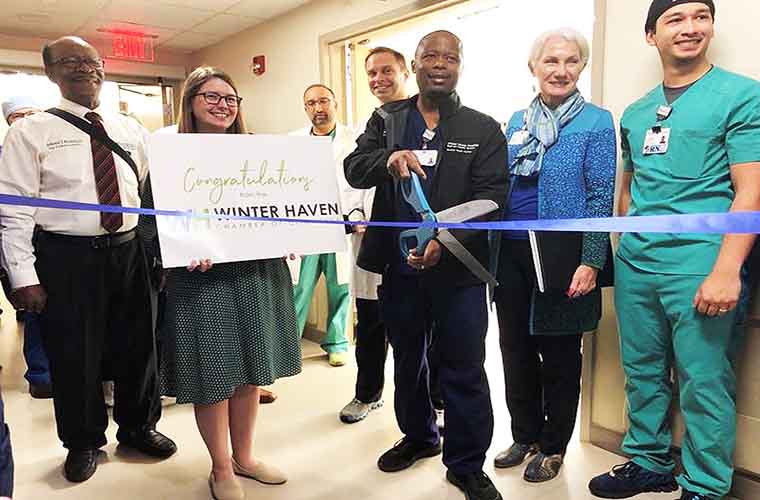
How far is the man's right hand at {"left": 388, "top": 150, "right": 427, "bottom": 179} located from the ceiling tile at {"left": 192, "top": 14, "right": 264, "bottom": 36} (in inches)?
110

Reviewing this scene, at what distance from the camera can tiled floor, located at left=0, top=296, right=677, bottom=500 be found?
6.44ft

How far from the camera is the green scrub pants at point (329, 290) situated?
10.6ft

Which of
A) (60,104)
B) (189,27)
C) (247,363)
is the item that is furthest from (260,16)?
(247,363)

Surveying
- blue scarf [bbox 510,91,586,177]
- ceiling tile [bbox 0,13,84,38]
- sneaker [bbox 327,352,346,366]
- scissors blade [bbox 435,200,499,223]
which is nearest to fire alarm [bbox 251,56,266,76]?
ceiling tile [bbox 0,13,84,38]

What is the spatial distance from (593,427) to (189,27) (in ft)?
12.4

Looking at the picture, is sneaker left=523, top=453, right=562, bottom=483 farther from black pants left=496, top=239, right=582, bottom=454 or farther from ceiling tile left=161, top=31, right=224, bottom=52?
ceiling tile left=161, top=31, right=224, bottom=52

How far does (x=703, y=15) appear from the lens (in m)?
1.67

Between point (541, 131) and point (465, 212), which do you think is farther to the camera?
point (541, 131)

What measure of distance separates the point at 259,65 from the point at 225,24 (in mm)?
393

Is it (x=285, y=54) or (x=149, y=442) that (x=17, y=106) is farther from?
(x=149, y=442)

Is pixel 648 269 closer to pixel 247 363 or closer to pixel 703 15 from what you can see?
pixel 703 15

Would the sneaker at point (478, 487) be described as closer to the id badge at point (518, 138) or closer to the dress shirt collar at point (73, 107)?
the id badge at point (518, 138)

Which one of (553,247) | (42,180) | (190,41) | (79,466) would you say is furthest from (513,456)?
(190,41)

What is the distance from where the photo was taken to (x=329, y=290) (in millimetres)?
3299
